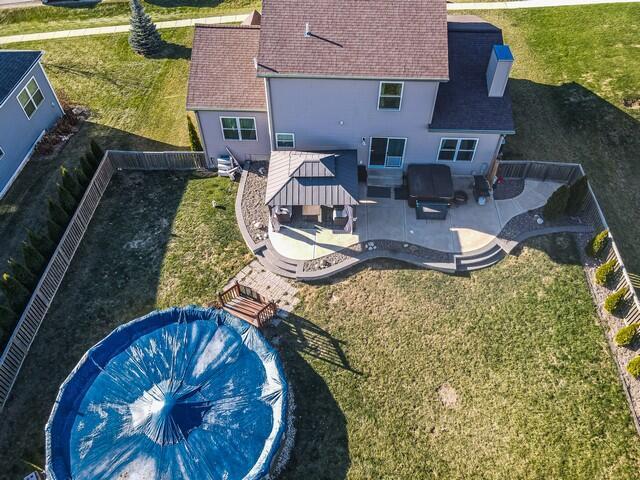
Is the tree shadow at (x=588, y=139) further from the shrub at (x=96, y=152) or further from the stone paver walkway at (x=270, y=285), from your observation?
the shrub at (x=96, y=152)

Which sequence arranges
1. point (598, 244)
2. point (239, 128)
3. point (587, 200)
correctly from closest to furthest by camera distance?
point (598, 244)
point (587, 200)
point (239, 128)

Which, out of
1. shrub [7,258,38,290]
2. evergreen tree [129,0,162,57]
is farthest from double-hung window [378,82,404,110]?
evergreen tree [129,0,162,57]

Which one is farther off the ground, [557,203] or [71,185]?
[71,185]

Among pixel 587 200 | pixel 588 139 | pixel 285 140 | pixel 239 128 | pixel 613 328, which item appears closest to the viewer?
pixel 613 328

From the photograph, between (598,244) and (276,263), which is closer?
(598,244)

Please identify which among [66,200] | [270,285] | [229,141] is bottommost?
[270,285]

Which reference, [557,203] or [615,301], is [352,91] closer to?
[557,203]

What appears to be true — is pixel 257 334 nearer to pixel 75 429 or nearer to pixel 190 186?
pixel 75 429

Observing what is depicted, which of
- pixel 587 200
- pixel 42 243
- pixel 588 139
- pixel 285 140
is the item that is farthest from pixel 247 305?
pixel 588 139
